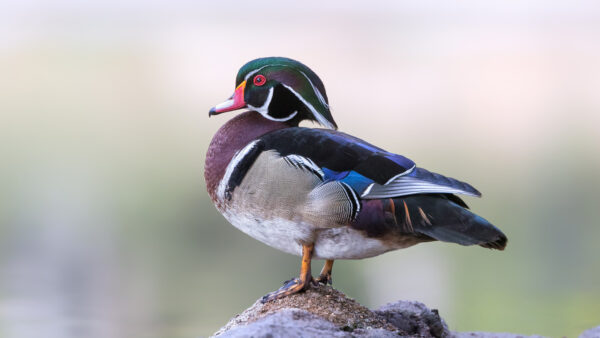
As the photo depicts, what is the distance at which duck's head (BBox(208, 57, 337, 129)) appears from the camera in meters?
3.18

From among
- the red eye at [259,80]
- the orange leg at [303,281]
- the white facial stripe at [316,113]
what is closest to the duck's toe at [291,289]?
the orange leg at [303,281]

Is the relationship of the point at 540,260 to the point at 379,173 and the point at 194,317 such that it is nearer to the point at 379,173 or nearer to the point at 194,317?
the point at 194,317

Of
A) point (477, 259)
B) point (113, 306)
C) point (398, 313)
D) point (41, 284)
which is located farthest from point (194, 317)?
point (477, 259)

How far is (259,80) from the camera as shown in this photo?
318 cm

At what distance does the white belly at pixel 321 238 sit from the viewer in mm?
2908

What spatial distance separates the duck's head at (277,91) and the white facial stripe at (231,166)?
18cm

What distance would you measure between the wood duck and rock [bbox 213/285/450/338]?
0.24 feet

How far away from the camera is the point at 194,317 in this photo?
4.73 metres

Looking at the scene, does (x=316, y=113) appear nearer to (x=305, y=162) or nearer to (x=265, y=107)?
(x=265, y=107)

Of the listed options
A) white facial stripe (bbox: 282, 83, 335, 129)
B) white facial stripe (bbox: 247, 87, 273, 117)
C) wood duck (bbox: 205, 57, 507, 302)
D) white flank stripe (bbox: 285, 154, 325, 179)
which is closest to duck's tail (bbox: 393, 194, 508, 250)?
wood duck (bbox: 205, 57, 507, 302)

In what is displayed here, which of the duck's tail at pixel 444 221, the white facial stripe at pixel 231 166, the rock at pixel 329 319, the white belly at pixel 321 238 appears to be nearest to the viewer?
the rock at pixel 329 319

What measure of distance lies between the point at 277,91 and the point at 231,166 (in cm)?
34

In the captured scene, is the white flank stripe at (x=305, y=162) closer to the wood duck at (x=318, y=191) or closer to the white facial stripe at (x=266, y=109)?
the wood duck at (x=318, y=191)

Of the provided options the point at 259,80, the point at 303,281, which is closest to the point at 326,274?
the point at 303,281
